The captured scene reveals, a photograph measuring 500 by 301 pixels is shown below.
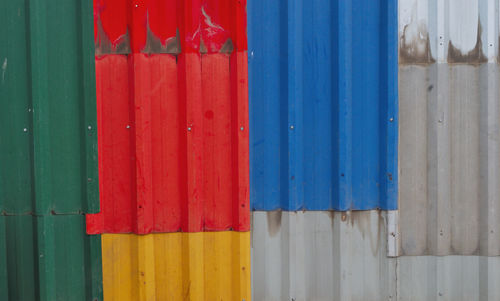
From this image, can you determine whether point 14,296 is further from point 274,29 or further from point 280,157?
point 274,29

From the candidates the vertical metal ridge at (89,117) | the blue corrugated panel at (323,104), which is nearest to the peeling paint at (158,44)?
the vertical metal ridge at (89,117)

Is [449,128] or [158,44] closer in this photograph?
[158,44]

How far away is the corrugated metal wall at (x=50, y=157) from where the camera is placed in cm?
249

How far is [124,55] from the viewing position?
2.50m

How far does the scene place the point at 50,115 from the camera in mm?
2510

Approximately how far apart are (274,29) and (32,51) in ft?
5.43

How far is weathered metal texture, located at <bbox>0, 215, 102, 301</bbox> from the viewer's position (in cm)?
251

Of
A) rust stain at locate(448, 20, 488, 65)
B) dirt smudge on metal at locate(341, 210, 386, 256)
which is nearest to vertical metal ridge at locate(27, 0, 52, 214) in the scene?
dirt smudge on metal at locate(341, 210, 386, 256)

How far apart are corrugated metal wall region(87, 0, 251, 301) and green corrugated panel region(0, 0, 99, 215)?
0.10m

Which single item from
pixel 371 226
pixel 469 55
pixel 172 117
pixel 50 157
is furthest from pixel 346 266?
pixel 50 157

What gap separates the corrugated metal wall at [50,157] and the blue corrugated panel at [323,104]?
1166 millimetres

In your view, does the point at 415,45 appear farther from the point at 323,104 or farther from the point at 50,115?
the point at 50,115

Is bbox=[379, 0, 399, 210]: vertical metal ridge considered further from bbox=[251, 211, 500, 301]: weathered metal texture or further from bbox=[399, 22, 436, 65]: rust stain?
bbox=[251, 211, 500, 301]: weathered metal texture

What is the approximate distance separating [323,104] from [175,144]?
1.07 meters
